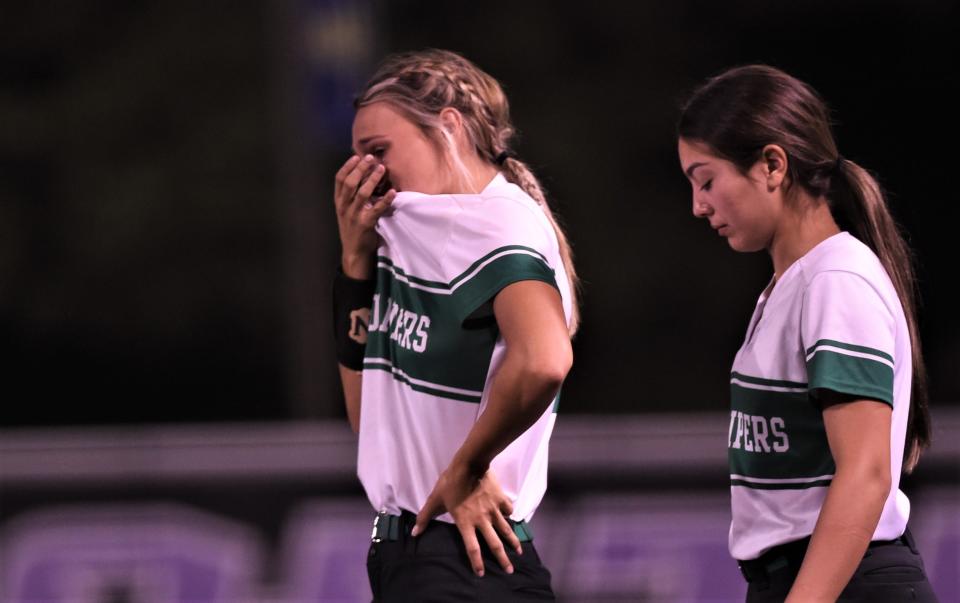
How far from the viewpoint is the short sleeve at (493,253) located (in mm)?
2438

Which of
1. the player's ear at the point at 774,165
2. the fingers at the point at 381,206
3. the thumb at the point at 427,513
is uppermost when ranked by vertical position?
the player's ear at the point at 774,165

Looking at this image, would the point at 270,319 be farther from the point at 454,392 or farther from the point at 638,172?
the point at 454,392

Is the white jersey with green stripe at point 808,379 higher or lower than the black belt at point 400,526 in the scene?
higher

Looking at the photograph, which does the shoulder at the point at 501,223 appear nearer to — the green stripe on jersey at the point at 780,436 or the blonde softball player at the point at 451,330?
the blonde softball player at the point at 451,330

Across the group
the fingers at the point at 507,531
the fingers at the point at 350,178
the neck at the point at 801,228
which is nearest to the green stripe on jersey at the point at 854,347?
the neck at the point at 801,228

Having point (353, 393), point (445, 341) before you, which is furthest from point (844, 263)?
point (353, 393)

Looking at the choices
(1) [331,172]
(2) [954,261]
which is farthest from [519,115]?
(2) [954,261]

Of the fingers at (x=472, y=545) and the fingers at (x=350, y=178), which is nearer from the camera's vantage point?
the fingers at (x=472, y=545)

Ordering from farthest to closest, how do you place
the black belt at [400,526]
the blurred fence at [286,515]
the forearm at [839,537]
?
the blurred fence at [286,515]
the black belt at [400,526]
the forearm at [839,537]

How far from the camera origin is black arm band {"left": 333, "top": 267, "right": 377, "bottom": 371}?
2.84 metres

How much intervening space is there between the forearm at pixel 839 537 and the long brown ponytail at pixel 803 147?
34 centimetres

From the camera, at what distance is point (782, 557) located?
7.74ft

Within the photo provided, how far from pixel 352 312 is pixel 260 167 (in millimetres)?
12706

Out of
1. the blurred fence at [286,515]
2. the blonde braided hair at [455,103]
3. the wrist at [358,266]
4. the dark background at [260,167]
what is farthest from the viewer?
the dark background at [260,167]
